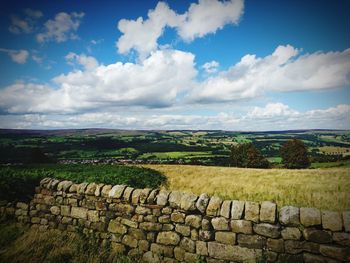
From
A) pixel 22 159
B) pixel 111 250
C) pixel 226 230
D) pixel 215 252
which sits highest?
pixel 226 230

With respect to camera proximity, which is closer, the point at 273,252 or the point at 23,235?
the point at 273,252

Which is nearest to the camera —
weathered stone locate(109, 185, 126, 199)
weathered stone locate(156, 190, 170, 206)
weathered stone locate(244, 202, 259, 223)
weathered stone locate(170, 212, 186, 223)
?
weathered stone locate(244, 202, 259, 223)

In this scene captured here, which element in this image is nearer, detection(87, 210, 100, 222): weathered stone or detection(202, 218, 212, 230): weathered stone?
detection(202, 218, 212, 230): weathered stone

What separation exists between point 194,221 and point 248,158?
56889 mm

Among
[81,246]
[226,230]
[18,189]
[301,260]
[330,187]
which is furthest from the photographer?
[330,187]

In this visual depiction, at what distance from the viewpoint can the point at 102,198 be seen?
5.95 meters

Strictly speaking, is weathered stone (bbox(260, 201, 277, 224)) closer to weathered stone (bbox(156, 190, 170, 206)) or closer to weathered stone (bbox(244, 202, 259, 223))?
weathered stone (bbox(244, 202, 259, 223))

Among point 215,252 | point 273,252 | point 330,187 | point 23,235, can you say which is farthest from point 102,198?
point 330,187

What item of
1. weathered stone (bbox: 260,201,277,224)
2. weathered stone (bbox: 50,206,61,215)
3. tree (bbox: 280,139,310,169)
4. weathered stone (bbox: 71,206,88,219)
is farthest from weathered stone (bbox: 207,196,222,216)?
tree (bbox: 280,139,310,169)

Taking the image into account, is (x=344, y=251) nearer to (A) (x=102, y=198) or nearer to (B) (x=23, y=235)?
(A) (x=102, y=198)

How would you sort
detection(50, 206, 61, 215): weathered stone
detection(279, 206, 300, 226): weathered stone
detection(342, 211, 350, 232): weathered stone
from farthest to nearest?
detection(50, 206, 61, 215): weathered stone → detection(279, 206, 300, 226): weathered stone → detection(342, 211, 350, 232): weathered stone

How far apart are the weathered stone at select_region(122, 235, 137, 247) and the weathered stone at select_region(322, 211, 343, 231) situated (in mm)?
4159

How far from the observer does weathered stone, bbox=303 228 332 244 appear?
3834 mm

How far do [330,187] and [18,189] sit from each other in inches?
936
